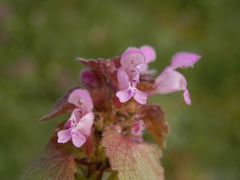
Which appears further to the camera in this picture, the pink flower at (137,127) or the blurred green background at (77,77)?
the blurred green background at (77,77)

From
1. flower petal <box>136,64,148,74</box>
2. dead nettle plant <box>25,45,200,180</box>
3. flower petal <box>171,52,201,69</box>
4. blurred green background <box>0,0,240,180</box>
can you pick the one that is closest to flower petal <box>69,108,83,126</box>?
dead nettle plant <box>25,45,200,180</box>

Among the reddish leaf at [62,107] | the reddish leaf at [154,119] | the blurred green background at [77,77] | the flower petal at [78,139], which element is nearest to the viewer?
the flower petal at [78,139]

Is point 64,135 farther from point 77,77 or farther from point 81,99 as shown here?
point 77,77

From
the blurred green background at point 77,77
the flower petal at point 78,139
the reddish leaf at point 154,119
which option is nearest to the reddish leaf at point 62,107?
the flower petal at point 78,139

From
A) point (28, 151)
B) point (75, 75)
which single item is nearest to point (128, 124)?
point (28, 151)

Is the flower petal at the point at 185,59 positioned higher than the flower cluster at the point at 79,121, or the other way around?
the flower petal at the point at 185,59

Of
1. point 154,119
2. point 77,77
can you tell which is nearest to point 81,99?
point 154,119

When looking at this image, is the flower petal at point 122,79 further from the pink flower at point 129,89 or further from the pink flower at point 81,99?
the pink flower at point 81,99

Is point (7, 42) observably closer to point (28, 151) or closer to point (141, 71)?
point (28, 151)
